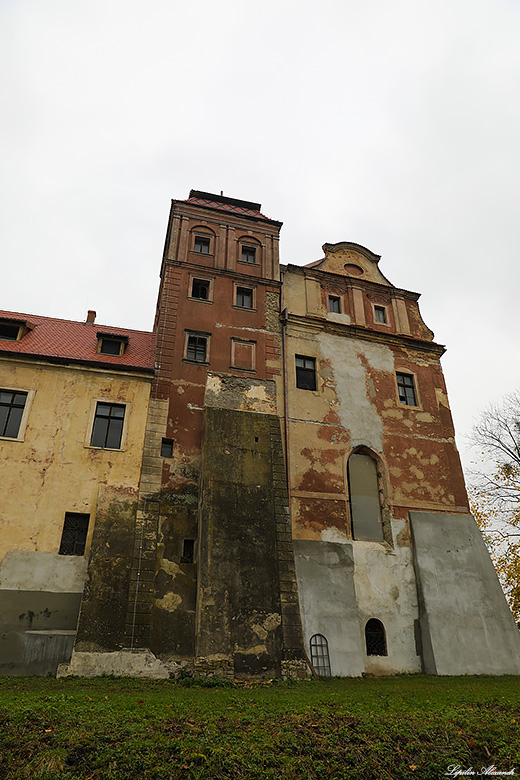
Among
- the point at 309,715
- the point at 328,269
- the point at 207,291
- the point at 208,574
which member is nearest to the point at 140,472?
the point at 208,574

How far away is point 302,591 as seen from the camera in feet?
57.4

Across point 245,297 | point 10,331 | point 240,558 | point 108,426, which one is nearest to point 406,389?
point 245,297

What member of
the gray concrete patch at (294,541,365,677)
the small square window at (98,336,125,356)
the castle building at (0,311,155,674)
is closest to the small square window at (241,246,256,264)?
the castle building at (0,311,155,674)

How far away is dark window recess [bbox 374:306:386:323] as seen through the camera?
24.9m

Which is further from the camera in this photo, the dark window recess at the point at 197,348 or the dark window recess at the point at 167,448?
the dark window recess at the point at 197,348

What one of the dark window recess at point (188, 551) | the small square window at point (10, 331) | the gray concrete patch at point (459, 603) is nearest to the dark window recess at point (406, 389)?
the gray concrete patch at point (459, 603)

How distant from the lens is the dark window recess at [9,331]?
19.6m

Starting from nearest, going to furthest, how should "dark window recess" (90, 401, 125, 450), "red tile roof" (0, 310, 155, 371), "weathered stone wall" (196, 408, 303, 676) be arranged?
"weathered stone wall" (196, 408, 303, 676) → "dark window recess" (90, 401, 125, 450) → "red tile roof" (0, 310, 155, 371)

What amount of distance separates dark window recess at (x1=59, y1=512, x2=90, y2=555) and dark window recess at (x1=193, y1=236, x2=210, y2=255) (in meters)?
12.4

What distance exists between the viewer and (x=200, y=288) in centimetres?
2259

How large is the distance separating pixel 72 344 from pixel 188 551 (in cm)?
908

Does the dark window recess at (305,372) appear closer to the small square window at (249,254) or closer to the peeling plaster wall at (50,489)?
the small square window at (249,254)

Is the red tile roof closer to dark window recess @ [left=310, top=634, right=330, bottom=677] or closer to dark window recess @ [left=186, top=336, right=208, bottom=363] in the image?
dark window recess @ [left=186, top=336, right=208, bottom=363]

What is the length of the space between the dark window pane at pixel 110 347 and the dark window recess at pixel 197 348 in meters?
2.63
